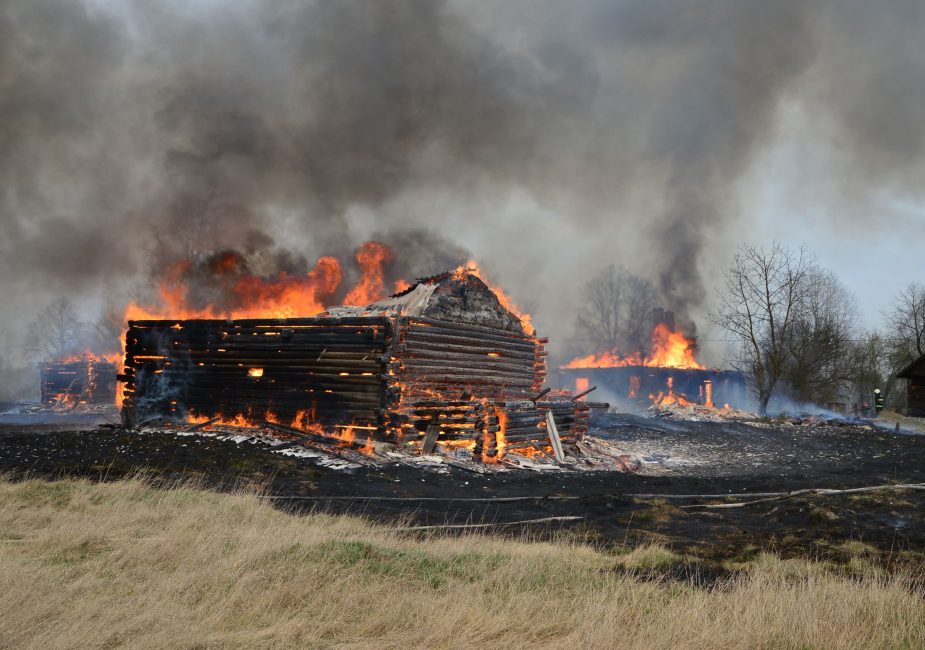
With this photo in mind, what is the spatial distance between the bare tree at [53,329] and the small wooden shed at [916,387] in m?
69.8

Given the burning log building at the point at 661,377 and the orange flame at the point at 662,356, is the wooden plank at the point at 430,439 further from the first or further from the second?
the orange flame at the point at 662,356

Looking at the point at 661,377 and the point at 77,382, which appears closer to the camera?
the point at 77,382

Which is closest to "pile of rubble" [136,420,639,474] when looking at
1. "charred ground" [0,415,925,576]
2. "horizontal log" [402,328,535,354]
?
"charred ground" [0,415,925,576]

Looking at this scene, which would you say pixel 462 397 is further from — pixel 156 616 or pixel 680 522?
pixel 156 616

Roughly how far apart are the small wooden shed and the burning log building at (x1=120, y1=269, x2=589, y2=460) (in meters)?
28.7

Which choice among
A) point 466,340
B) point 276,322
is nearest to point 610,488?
point 466,340

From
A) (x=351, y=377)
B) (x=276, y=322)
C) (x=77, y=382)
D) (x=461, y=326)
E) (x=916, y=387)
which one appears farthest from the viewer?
(x=916, y=387)

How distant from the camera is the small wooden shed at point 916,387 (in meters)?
37.8

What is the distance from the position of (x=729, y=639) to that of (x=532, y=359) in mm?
20142

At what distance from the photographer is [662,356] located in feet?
186

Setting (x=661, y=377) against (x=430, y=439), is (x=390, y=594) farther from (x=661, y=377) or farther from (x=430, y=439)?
(x=661, y=377)

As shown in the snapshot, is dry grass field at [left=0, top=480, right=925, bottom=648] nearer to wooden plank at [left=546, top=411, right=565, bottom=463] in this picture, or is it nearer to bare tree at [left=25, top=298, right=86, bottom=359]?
wooden plank at [left=546, top=411, right=565, bottom=463]

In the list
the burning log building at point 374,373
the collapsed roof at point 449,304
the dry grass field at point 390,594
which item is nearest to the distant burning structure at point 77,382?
the burning log building at point 374,373

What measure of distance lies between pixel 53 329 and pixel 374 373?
61251 millimetres
